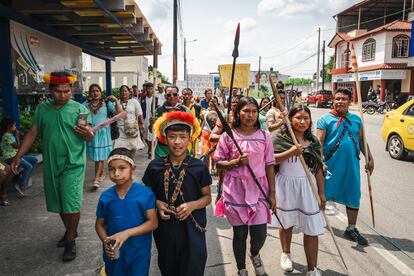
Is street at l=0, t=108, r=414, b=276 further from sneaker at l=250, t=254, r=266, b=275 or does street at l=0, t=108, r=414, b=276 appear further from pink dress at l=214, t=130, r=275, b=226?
pink dress at l=214, t=130, r=275, b=226

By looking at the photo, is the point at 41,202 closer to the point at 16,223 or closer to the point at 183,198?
the point at 16,223

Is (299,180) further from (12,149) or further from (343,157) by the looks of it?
(12,149)

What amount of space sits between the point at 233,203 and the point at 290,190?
587 millimetres

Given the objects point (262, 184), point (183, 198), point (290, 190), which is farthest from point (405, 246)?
point (183, 198)

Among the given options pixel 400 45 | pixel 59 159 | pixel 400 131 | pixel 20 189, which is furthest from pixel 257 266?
pixel 400 45

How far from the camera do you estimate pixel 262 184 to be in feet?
10.3

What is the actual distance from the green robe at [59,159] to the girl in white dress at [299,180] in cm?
200

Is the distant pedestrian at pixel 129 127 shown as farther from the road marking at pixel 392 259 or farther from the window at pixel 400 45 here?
the window at pixel 400 45

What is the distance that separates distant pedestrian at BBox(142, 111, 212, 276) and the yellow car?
7459mm

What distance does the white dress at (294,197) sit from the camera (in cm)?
324

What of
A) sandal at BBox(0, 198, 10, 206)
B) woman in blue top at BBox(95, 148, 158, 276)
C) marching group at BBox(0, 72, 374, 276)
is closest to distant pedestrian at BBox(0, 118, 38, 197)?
sandal at BBox(0, 198, 10, 206)

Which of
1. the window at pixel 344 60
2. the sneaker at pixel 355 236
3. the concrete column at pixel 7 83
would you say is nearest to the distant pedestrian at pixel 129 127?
Result: the concrete column at pixel 7 83

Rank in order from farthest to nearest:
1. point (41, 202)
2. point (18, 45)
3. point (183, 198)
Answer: point (18, 45)
point (41, 202)
point (183, 198)

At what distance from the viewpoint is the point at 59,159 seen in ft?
11.7
